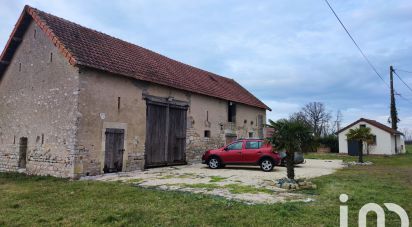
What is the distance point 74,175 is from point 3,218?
18.5 ft

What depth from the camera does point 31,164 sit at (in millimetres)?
14047

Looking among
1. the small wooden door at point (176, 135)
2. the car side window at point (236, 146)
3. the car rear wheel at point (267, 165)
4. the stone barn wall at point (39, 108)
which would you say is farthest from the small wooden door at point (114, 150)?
Answer: the car rear wheel at point (267, 165)

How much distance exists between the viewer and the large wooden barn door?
625 inches

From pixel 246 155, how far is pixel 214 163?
1.73 meters

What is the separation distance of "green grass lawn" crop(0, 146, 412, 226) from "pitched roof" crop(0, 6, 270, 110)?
5.48m

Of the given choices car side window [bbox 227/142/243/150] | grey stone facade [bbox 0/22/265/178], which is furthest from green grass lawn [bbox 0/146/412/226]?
car side window [bbox 227/142/243/150]

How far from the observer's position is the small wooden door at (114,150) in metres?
13.7

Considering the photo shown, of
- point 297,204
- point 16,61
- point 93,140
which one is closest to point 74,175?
point 93,140

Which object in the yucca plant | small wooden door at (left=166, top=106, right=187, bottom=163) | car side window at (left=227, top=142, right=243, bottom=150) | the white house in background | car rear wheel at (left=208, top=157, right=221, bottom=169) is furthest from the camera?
the white house in background

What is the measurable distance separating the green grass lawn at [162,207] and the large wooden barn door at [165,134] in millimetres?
5547

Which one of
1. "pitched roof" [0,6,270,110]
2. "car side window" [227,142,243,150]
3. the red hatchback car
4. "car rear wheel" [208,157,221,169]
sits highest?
"pitched roof" [0,6,270,110]

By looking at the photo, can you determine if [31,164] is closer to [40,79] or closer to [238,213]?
[40,79]

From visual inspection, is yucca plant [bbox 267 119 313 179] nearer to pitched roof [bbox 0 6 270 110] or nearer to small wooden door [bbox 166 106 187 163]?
Result: pitched roof [bbox 0 6 270 110]

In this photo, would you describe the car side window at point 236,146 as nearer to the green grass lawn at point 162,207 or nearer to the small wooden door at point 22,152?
the green grass lawn at point 162,207
